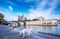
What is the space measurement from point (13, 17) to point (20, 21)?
0.18 metres

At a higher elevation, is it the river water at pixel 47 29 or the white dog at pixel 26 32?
the river water at pixel 47 29

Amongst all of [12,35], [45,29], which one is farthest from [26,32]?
[45,29]

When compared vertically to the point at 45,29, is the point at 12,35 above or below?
below

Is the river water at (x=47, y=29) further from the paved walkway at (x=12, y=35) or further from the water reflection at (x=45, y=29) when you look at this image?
the paved walkway at (x=12, y=35)

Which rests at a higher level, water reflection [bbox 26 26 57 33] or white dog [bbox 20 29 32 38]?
water reflection [bbox 26 26 57 33]

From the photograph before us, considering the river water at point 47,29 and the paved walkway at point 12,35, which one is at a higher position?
the river water at point 47,29

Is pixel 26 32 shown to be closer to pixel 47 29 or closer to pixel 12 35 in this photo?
pixel 12 35

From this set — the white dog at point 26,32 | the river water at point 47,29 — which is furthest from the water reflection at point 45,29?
the white dog at point 26,32

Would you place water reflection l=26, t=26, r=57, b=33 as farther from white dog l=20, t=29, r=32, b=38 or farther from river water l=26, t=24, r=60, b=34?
white dog l=20, t=29, r=32, b=38

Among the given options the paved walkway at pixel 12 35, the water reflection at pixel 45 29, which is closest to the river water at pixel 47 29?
the water reflection at pixel 45 29

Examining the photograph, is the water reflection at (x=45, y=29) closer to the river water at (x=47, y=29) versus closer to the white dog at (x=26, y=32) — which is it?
the river water at (x=47, y=29)

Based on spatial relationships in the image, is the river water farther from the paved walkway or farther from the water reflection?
the paved walkway

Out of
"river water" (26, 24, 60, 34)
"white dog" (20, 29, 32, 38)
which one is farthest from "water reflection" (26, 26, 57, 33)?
"white dog" (20, 29, 32, 38)

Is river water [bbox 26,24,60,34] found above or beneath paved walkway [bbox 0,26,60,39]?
above
